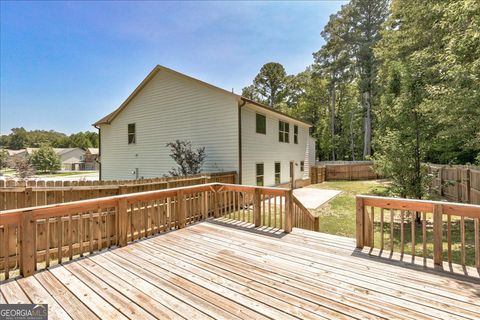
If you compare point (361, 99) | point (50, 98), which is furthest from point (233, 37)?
point (50, 98)

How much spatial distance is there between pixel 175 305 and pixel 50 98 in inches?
1373

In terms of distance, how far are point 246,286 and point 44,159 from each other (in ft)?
174

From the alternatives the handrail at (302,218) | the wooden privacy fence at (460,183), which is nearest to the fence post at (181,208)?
the handrail at (302,218)

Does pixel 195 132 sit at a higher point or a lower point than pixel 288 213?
higher

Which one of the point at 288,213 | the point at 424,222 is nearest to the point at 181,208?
the point at 288,213

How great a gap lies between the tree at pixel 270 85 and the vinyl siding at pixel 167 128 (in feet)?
68.8

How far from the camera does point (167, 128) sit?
13195 millimetres

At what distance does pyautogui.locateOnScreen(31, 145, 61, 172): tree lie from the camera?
41.9 meters

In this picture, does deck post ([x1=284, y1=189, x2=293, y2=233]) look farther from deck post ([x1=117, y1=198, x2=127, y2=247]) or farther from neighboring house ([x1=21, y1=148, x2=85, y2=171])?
neighboring house ([x1=21, y1=148, x2=85, y2=171])

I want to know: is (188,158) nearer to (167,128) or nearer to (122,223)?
(167,128)

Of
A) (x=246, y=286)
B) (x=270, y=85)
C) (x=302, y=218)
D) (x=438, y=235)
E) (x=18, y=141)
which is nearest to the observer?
(x=246, y=286)

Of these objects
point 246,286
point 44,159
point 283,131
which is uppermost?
point 283,131

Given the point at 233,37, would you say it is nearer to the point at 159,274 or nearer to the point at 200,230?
the point at 200,230

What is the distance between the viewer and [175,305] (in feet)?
8.41
